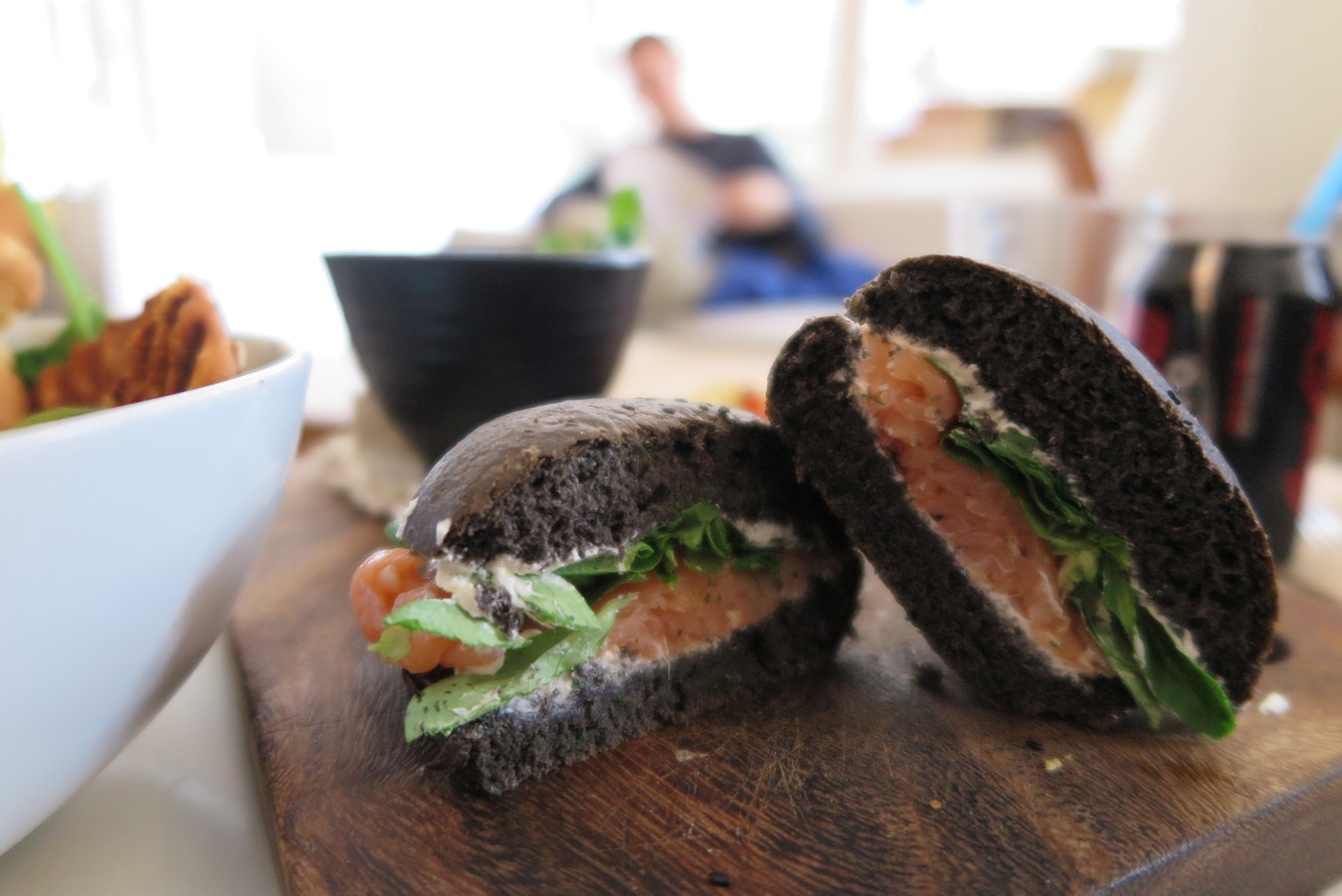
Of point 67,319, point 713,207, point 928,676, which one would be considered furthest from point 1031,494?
point 713,207

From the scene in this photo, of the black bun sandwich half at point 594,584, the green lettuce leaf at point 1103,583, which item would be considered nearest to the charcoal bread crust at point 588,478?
the black bun sandwich half at point 594,584

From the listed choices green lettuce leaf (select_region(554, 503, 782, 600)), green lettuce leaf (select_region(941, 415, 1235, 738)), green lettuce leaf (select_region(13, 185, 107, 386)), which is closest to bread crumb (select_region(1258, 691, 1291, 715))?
green lettuce leaf (select_region(941, 415, 1235, 738))

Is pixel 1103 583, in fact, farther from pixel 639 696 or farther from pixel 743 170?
pixel 743 170

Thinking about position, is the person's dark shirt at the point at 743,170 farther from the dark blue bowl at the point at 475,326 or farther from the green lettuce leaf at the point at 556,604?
the green lettuce leaf at the point at 556,604

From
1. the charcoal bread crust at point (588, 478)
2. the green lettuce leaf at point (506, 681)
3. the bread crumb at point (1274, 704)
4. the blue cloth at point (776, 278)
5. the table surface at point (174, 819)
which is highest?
the charcoal bread crust at point (588, 478)

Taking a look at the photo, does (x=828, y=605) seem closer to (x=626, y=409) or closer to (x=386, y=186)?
(x=626, y=409)

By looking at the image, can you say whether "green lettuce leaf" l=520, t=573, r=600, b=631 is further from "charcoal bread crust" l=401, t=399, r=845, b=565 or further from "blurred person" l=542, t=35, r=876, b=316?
"blurred person" l=542, t=35, r=876, b=316
